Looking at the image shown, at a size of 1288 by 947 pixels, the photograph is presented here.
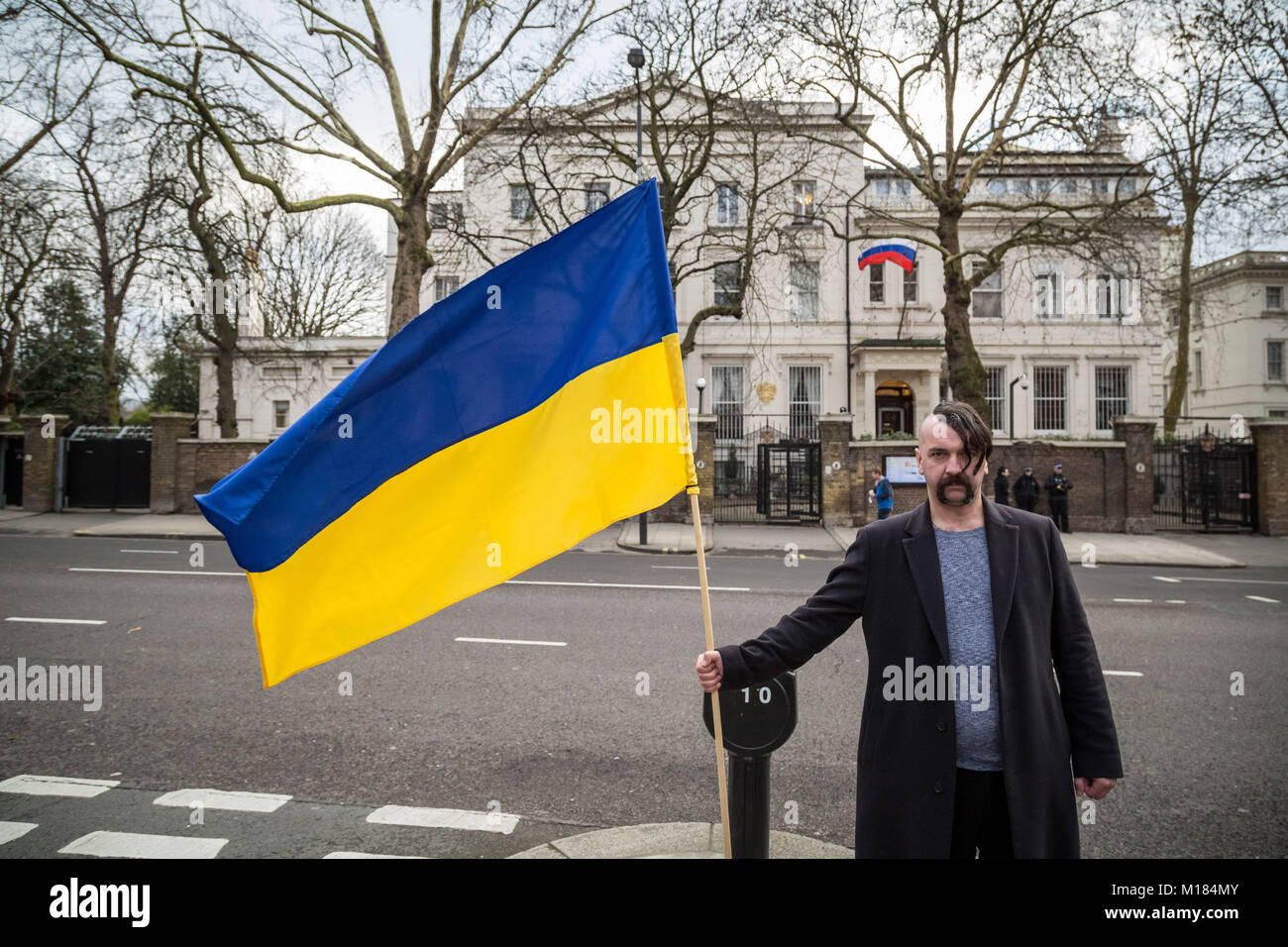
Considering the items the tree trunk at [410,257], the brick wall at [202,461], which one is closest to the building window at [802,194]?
the tree trunk at [410,257]

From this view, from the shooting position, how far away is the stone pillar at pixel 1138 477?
818 inches

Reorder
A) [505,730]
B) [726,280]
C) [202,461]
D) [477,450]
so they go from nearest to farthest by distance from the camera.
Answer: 1. [477,450]
2. [505,730]
3. [202,461]
4. [726,280]

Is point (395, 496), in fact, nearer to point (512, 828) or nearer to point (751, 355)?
point (512, 828)

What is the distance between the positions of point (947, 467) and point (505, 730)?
13.1ft

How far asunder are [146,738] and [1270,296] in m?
58.3

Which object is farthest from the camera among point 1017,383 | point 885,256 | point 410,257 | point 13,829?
point 1017,383

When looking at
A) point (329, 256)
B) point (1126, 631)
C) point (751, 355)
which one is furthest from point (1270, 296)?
point (329, 256)

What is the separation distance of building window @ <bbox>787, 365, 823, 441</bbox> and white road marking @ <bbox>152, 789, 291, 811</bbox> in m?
29.9

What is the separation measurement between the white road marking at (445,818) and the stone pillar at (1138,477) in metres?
21.7

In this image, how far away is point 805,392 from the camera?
33.2 metres

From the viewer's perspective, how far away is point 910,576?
241 centimetres

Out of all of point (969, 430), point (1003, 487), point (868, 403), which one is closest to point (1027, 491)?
point (1003, 487)

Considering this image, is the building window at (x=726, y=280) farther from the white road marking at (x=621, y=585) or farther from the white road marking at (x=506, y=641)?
the white road marking at (x=506, y=641)

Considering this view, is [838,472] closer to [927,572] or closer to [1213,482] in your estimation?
[1213,482]
